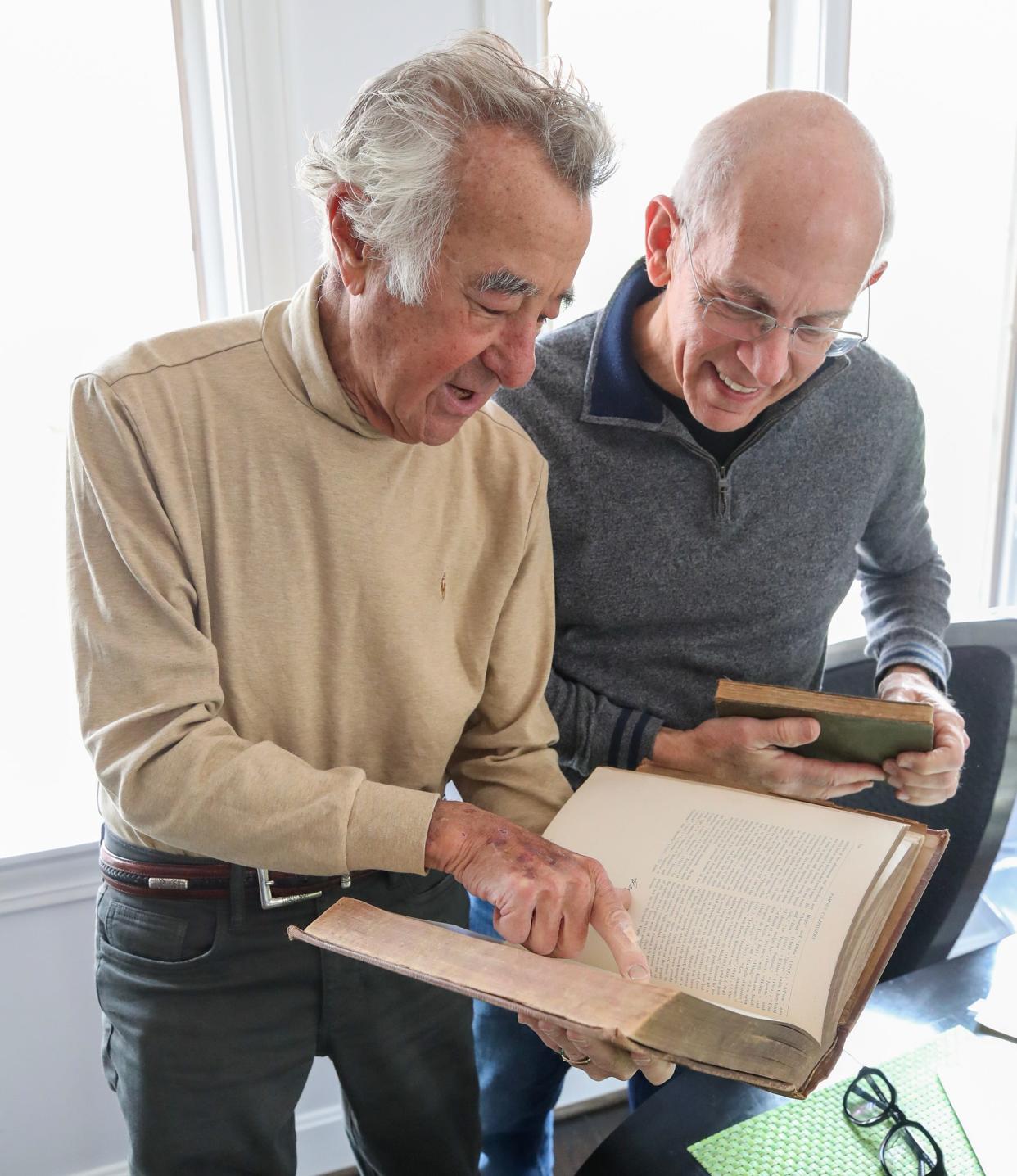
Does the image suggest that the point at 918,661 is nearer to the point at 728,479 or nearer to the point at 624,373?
the point at 728,479

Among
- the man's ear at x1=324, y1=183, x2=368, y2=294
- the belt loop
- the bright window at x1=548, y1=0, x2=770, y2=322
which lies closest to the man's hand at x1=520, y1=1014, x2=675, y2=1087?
the belt loop

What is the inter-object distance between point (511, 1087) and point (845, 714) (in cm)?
80

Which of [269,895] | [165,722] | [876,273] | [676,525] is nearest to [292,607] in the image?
[165,722]

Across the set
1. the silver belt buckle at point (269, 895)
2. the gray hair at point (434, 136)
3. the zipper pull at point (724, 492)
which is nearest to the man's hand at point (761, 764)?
the zipper pull at point (724, 492)

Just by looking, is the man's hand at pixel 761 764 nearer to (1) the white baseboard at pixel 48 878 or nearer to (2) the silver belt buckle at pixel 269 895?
(2) the silver belt buckle at pixel 269 895

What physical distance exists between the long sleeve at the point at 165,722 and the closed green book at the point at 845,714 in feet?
1.39

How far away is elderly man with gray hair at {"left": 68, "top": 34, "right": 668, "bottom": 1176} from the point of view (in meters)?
0.94

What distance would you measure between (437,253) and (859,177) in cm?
56

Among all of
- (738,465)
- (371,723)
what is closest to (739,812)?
(371,723)

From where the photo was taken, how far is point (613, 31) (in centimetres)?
203

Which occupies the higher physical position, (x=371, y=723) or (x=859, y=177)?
(x=859, y=177)

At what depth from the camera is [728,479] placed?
4.57 feet

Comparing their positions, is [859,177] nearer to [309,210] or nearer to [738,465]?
Result: [738,465]

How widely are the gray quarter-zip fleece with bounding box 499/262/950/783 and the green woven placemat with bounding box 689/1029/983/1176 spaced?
481mm
